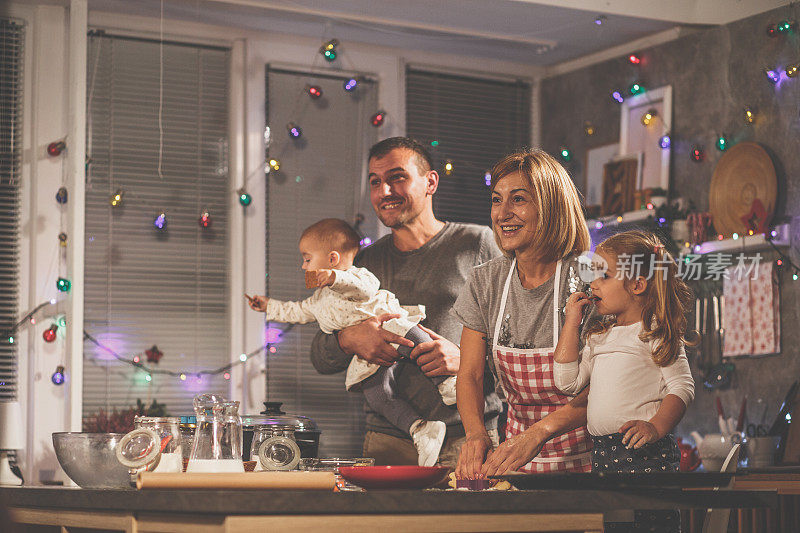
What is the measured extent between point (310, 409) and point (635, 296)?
9.10ft

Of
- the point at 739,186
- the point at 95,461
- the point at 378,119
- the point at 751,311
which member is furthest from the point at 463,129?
the point at 95,461

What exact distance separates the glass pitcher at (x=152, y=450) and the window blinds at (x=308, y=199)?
3028 millimetres

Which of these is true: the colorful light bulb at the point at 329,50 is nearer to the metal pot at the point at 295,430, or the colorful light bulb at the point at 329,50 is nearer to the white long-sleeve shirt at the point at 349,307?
the white long-sleeve shirt at the point at 349,307

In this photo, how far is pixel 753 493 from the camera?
162 cm

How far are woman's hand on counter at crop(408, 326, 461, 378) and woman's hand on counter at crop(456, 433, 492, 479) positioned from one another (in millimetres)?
659

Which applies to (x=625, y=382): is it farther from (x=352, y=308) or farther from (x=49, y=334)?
(x=49, y=334)

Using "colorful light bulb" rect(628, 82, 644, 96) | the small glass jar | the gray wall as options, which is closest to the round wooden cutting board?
the gray wall

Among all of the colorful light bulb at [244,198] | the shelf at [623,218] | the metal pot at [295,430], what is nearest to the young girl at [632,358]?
the metal pot at [295,430]

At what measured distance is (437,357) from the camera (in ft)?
10.2

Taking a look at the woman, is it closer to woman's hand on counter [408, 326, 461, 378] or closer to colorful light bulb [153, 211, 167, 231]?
woman's hand on counter [408, 326, 461, 378]

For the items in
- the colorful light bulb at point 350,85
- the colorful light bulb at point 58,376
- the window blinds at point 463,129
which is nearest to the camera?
the colorful light bulb at point 58,376

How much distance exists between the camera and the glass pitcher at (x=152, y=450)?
184cm

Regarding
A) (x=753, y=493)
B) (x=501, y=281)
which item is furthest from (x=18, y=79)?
(x=753, y=493)

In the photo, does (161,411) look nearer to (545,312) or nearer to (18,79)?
(18,79)
